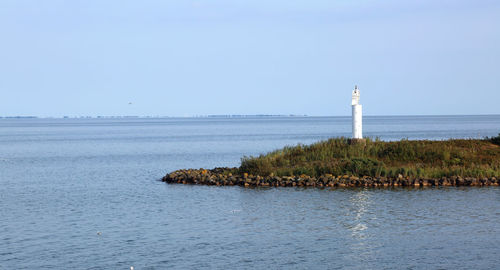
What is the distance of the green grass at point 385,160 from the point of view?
123 feet

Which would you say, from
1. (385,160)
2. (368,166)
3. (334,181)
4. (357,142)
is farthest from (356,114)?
(334,181)

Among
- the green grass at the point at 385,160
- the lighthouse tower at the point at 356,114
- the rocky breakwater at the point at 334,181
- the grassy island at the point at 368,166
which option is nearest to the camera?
the rocky breakwater at the point at 334,181

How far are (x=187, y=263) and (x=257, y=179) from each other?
62.2ft

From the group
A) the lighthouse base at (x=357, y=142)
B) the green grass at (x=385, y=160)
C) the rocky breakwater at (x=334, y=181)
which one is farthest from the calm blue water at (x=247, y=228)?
the lighthouse base at (x=357, y=142)

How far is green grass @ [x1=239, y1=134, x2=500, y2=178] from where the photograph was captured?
37.4 meters

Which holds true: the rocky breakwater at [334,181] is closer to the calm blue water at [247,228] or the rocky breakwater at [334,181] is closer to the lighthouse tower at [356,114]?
the calm blue water at [247,228]

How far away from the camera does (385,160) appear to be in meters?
39.5

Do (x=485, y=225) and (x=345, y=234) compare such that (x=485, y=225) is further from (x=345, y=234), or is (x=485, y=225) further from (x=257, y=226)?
(x=257, y=226)

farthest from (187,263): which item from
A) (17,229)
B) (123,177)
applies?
(123,177)

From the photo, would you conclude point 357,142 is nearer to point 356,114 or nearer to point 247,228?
point 356,114

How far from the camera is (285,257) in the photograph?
19.8m

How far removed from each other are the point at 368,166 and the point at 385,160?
6.62 ft

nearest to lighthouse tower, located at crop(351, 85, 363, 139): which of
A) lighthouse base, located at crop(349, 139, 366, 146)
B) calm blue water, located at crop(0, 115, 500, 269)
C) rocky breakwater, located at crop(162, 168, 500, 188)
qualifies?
lighthouse base, located at crop(349, 139, 366, 146)

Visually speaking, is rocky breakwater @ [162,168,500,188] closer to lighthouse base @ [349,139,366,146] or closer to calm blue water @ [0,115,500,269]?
calm blue water @ [0,115,500,269]
